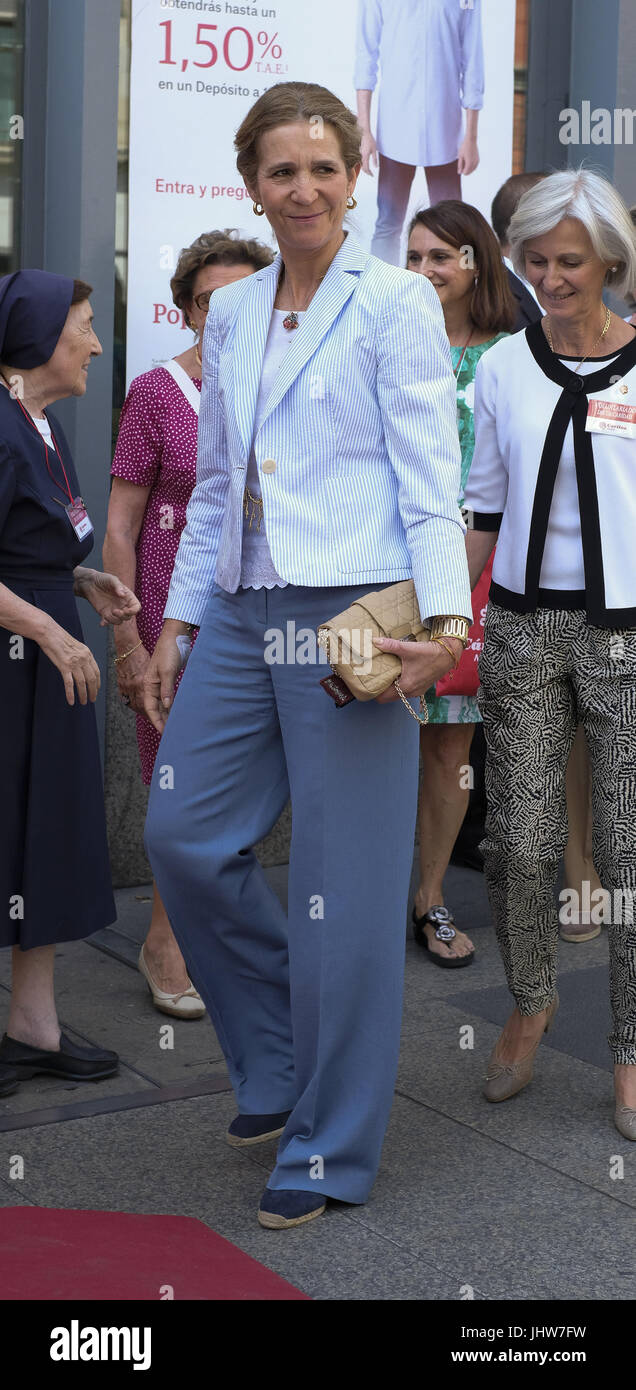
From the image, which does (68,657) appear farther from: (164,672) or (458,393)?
(458,393)

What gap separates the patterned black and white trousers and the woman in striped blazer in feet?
1.95

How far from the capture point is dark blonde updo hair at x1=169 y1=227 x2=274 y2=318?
15.6 feet

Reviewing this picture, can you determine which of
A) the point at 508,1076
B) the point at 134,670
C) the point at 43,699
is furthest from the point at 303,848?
the point at 134,670

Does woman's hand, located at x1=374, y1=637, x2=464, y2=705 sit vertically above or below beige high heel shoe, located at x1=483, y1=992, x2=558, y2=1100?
above

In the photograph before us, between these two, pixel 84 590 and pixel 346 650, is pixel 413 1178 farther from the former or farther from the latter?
pixel 84 590

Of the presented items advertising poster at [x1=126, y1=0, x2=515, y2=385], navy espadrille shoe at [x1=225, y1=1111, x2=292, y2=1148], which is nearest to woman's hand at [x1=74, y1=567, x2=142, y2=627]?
navy espadrille shoe at [x1=225, y1=1111, x2=292, y2=1148]

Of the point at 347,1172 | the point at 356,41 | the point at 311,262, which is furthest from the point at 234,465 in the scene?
the point at 356,41

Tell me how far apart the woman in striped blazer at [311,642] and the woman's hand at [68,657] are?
0.39m

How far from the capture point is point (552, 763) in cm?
404

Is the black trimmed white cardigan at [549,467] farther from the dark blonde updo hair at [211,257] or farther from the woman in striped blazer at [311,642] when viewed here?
the dark blonde updo hair at [211,257]

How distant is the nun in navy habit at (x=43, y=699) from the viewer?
13.4 feet

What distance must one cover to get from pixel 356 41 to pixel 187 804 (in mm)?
4087

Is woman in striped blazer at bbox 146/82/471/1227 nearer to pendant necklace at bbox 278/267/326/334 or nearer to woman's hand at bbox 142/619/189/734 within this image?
pendant necklace at bbox 278/267/326/334

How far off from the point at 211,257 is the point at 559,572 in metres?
1.49
